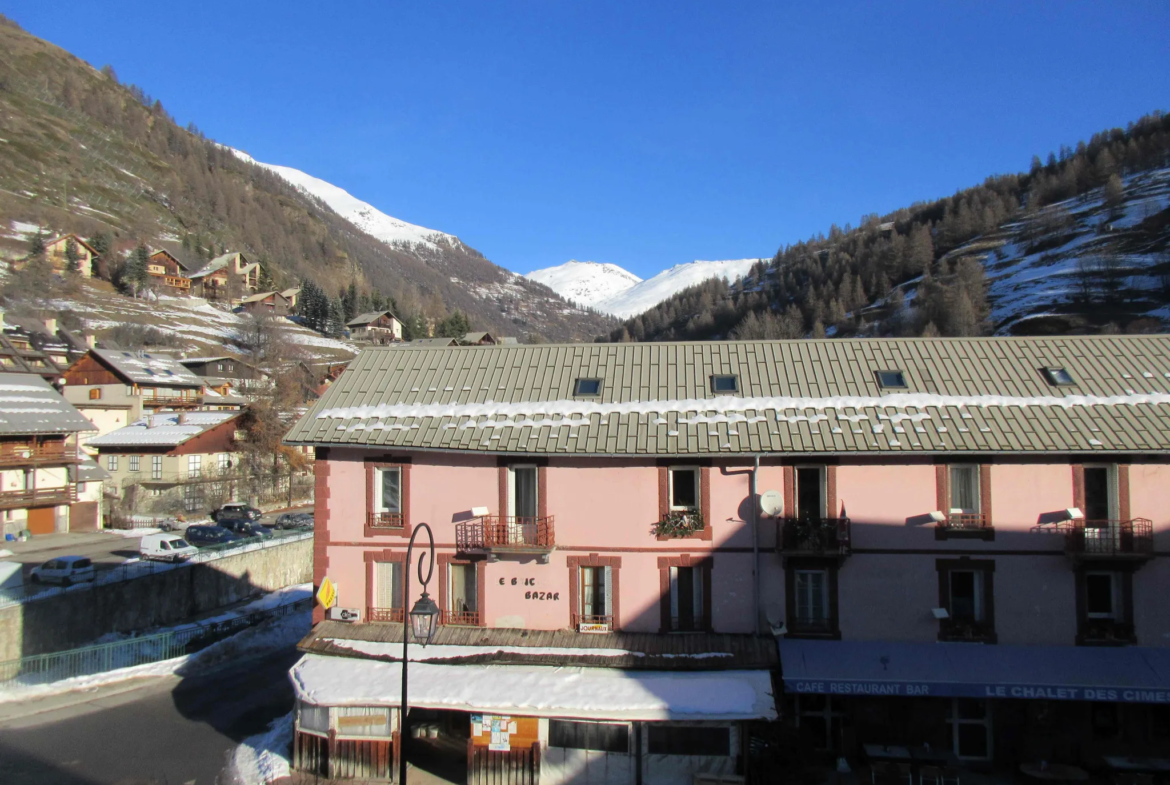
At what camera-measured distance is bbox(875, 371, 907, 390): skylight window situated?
17.6 metres

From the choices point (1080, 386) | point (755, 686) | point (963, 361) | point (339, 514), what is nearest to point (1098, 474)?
point (1080, 386)

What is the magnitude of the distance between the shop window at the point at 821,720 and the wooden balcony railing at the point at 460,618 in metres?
7.62

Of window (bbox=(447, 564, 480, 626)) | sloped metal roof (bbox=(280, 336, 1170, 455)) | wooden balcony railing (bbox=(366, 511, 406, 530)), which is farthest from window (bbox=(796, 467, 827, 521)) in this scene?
wooden balcony railing (bbox=(366, 511, 406, 530))

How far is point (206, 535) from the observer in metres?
39.6

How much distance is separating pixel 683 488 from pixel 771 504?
206cm

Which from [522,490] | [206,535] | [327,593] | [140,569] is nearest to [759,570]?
[522,490]

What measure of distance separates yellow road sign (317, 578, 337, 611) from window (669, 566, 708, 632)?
8.32m

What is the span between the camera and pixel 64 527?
41.7 meters

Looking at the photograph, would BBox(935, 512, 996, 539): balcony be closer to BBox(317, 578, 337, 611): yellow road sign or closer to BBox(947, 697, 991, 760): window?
BBox(947, 697, 991, 760): window

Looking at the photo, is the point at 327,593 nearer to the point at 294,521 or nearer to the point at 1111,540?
the point at 1111,540

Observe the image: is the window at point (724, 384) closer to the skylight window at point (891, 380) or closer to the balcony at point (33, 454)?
the skylight window at point (891, 380)

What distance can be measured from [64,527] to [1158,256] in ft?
461

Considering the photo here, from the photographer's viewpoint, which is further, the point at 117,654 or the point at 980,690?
the point at 117,654

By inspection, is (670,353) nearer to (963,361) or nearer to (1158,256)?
(963,361)
